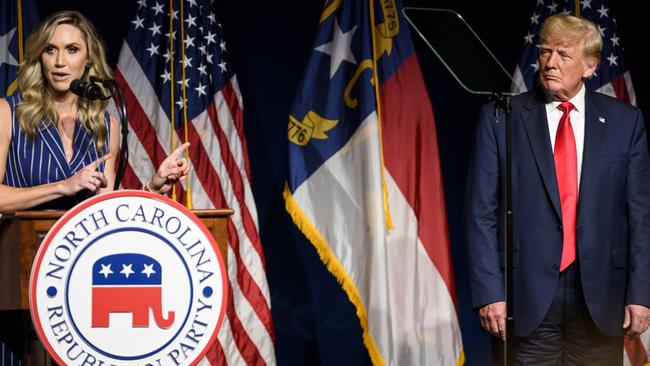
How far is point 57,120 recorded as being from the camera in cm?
249

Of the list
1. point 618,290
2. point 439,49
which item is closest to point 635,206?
A: point 618,290

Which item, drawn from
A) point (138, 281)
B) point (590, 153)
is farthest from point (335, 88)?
Answer: point (138, 281)

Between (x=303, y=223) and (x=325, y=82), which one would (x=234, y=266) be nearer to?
(x=303, y=223)

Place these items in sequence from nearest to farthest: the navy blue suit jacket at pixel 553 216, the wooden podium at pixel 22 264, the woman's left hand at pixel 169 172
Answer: the wooden podium at pixel 22 264 < the woman's left hand at pixel 169 172 < the navy blue suit jacket at pixel 553 216

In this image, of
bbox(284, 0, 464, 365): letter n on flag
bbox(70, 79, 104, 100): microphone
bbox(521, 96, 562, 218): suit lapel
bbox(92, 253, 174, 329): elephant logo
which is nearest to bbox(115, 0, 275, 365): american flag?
bbox(284, 0, 464, 365): letter n on flag

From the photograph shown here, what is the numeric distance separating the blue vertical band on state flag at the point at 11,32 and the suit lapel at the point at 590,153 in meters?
2.55

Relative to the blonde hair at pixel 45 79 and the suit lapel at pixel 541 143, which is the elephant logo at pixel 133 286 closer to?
the blonde hair at pixel 45 79

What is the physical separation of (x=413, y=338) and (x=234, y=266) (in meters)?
0.92

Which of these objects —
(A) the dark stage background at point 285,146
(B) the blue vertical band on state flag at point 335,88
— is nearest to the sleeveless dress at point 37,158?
(B) the blue vertical band on state flag at point 335,88

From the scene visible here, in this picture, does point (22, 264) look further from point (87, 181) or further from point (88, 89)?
point (88, 89)

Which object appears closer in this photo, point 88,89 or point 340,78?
point 88,89

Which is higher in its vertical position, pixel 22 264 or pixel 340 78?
pixel 340 78

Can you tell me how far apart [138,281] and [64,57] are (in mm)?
801

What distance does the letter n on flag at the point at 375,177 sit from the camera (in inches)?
169
